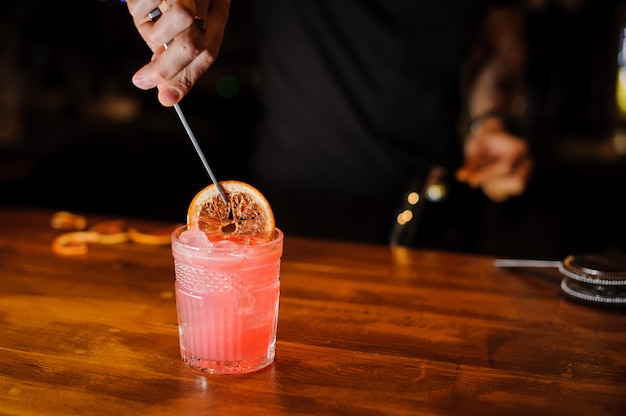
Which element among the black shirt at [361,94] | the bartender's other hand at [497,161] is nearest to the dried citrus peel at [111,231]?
the black shirt at [361,94]

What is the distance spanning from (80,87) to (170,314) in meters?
4.35

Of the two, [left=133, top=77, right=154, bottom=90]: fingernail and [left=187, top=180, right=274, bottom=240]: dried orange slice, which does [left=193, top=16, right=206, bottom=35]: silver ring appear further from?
[left=187, top=180, right=274, bottom=240]: dried orange slice

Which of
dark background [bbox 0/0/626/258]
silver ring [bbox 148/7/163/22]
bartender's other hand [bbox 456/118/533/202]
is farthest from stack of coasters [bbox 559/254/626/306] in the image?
dark background [bbox 0/0/626/258]

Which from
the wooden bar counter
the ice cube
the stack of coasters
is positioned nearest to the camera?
the wooden bar counter

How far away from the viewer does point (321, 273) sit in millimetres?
1419

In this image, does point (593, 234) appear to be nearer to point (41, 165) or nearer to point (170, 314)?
point (170, 314)

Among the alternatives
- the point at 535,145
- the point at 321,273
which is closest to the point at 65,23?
the point at 535,145

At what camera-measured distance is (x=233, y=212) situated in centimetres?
103

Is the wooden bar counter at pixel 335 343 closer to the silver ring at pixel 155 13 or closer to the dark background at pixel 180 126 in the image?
the silver ring at pixel 155 13

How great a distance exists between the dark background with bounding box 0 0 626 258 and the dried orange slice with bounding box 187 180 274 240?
2667 millimetres

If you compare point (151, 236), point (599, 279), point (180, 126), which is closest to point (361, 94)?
point (151, 236)

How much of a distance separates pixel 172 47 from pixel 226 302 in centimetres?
39

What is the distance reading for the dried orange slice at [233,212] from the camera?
40.1 inches

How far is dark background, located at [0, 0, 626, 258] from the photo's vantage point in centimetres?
384
